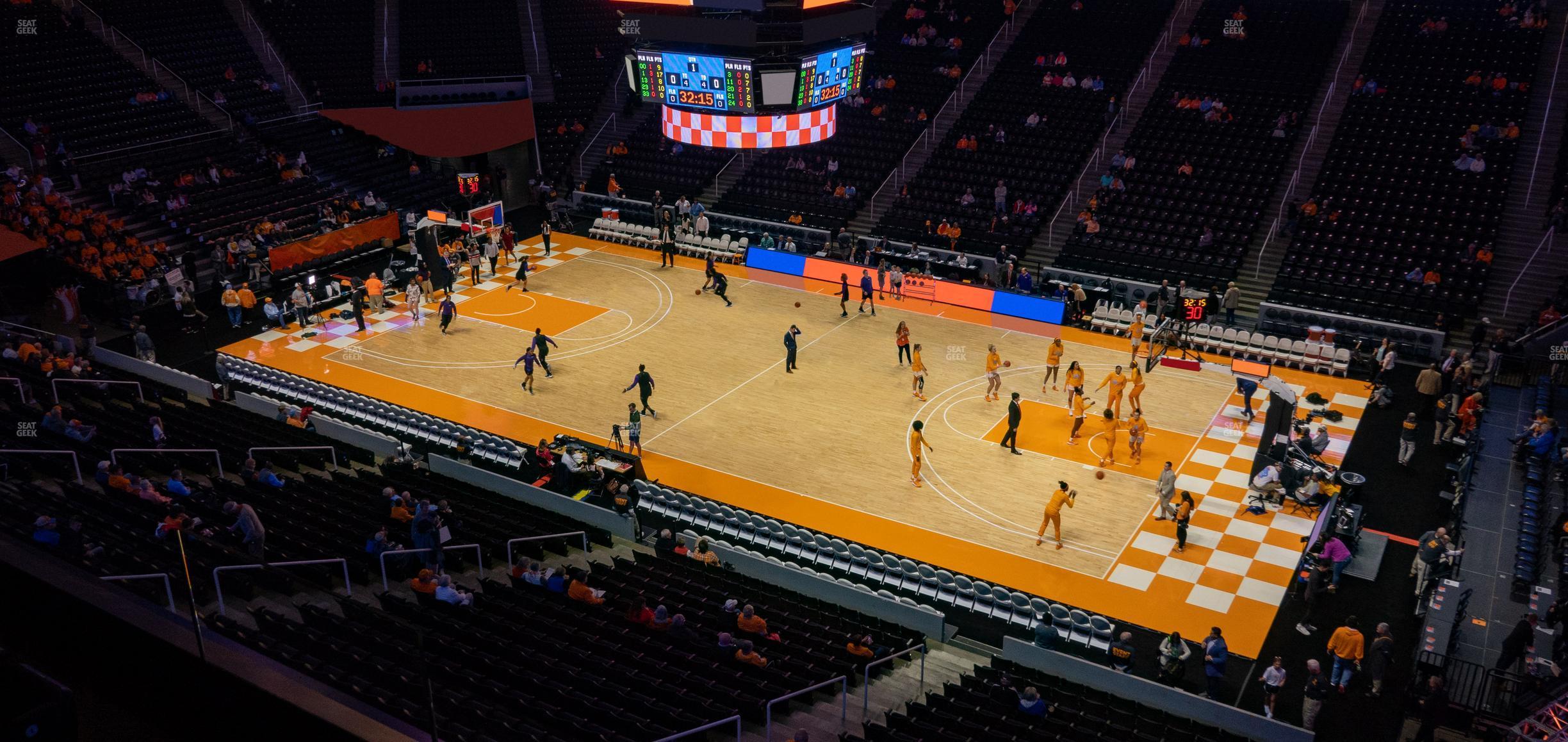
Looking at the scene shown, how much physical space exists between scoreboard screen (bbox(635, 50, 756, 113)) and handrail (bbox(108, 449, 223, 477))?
12358 mm

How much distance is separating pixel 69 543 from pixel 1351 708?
18.1 meters

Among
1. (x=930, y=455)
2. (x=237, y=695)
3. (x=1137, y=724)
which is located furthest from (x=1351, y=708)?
(x=237, y=695)

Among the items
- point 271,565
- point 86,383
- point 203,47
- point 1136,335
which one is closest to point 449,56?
point 203,47

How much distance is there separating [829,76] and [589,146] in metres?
25.4

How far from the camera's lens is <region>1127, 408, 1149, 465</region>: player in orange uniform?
2420 centimetres

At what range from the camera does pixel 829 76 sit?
2547 cm

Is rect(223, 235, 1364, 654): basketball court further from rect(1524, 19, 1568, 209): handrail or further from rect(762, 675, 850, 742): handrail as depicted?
rect(1524, 19, 1568, 209): handrail

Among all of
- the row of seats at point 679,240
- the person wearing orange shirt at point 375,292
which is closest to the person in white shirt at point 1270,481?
the row of seats at point 679,240

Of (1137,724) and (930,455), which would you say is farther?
(930,455)

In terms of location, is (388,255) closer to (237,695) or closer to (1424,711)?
(1424,711)

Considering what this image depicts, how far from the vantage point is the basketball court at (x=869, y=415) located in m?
21.0

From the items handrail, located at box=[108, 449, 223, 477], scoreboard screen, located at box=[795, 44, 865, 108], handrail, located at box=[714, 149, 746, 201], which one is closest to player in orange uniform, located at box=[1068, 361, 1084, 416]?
scoreboard screen, located at box=[795, 44, 865, 108]

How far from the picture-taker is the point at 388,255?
40656mm

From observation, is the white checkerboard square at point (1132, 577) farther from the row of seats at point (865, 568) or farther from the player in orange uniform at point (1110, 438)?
the player in orange uniform at point (1110, 438)
